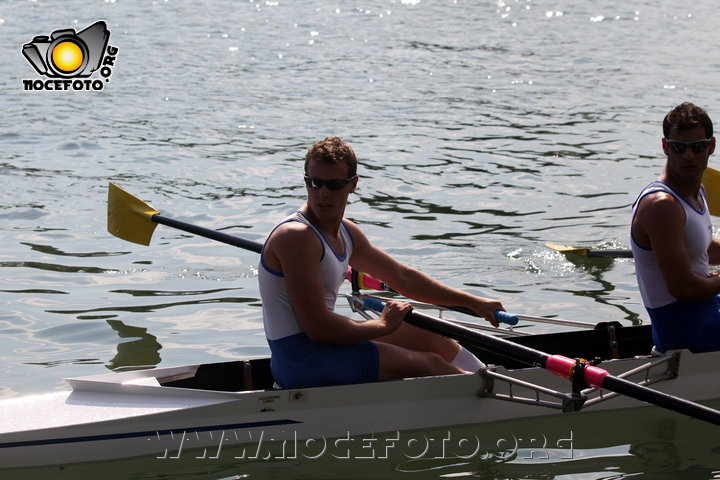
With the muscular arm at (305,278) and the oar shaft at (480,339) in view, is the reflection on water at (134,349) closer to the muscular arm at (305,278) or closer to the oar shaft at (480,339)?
the muscular arm at (305,278)

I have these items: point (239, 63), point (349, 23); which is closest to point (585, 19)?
point (349, 23)

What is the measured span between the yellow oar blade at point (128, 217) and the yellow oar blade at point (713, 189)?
195 inches

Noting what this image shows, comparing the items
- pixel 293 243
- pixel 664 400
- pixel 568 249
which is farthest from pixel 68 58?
pixel 664 400

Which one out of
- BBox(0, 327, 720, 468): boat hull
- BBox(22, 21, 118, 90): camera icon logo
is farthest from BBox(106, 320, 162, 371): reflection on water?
BBox(22, 21, 118, 90): camera icon logo

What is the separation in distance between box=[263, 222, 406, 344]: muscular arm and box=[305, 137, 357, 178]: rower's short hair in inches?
15.1

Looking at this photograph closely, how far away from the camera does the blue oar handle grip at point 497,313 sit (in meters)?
6.08

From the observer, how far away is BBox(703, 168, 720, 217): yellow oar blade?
329 inches

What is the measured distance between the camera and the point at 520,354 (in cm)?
559

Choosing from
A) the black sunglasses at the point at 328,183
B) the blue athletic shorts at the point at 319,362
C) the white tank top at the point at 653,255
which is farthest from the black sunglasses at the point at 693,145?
the blue athletic shorts at the point at 319,362

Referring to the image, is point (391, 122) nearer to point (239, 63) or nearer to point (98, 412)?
point (239, 63)

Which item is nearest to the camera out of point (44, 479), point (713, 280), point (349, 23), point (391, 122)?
point (44, 479)

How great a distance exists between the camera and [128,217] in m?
9.20

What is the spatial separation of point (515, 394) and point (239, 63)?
15.6 metres

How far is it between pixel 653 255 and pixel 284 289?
230 centimetres
